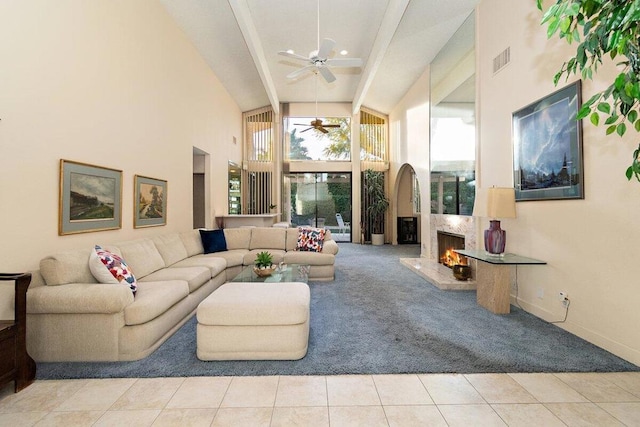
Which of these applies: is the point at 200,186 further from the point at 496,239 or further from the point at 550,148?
the point at 550,148

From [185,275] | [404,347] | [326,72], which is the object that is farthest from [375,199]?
[404,347]

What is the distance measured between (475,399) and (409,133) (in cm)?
714

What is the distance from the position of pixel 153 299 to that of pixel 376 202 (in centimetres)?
783

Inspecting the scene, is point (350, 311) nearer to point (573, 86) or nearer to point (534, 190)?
point (534, 190)

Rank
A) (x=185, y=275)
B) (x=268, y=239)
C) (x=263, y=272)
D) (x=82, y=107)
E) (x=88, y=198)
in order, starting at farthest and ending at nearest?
(x=268, y=239)
(x=263, y=272)
(x=185, y=275)
(x=88, y=198)
(x=82, y=107)

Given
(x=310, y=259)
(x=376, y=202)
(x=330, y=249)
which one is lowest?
(x=310, y=259)

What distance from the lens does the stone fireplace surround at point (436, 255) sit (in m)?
4.48

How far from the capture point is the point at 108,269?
8.98 ft

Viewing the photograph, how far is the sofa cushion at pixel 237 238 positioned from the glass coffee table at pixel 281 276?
1.47 metres

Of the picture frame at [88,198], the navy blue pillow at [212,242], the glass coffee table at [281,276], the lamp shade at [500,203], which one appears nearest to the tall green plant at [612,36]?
the lamp shade at [500,203]

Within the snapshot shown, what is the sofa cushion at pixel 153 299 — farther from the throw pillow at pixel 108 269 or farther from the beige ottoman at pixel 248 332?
the beige ottoman at pixel 248 332

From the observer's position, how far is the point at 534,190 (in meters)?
3.40

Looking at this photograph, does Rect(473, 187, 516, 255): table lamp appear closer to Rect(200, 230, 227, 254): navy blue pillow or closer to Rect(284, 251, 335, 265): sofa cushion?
Rect(284, 251, 335, 265): sofa cushion

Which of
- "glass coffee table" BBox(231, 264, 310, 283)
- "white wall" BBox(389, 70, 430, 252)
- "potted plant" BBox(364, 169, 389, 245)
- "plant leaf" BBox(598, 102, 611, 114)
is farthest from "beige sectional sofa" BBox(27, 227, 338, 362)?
"potted plant" BBox(364, 169, 389, 245)
